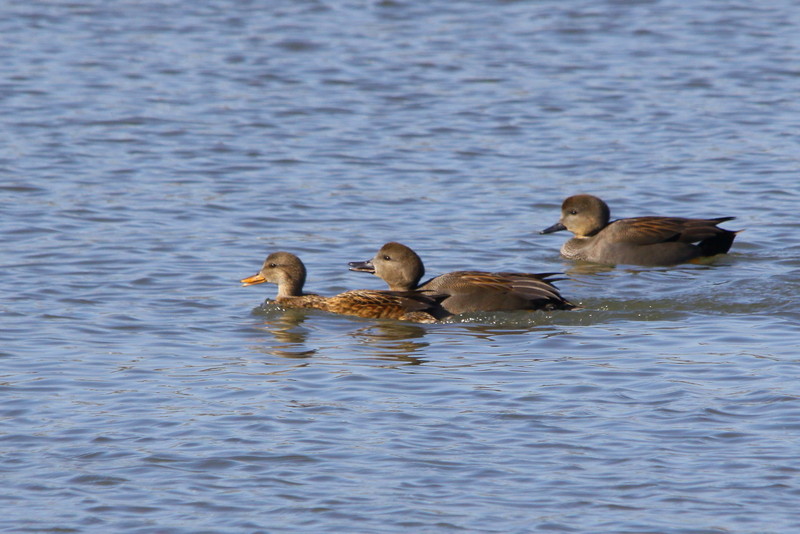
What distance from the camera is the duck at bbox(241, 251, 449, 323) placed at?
36.5 ft

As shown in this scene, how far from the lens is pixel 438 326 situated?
11039 millimetres

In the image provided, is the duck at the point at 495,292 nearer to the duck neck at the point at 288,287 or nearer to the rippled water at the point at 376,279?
the rippled water at the point at 376,279

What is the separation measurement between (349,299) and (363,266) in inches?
21.5

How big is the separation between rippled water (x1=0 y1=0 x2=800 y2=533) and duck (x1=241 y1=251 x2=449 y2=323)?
0.18 meters

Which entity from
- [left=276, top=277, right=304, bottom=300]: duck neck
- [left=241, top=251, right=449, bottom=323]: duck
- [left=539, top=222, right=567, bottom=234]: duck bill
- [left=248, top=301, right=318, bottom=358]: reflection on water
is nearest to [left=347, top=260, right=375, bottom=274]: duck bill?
[left=241, top=251, right=449, bottom=323]: duck

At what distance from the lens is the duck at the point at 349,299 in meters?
11.1

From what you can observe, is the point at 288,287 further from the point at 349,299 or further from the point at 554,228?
the point at 554,228

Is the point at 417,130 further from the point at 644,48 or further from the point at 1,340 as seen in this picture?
the point at 1,340

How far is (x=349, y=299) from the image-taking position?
11297 millimetres

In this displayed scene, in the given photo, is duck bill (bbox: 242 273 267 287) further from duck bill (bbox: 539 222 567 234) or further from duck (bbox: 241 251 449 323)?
duck bill (bbox: 539 222 567 234)

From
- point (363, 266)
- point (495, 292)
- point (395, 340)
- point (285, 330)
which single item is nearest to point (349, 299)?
point (363, 266)

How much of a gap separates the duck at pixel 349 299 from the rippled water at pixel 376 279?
177 mm

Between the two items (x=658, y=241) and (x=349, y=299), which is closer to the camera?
(x=349, y=299)

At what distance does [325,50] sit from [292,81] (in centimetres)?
211
